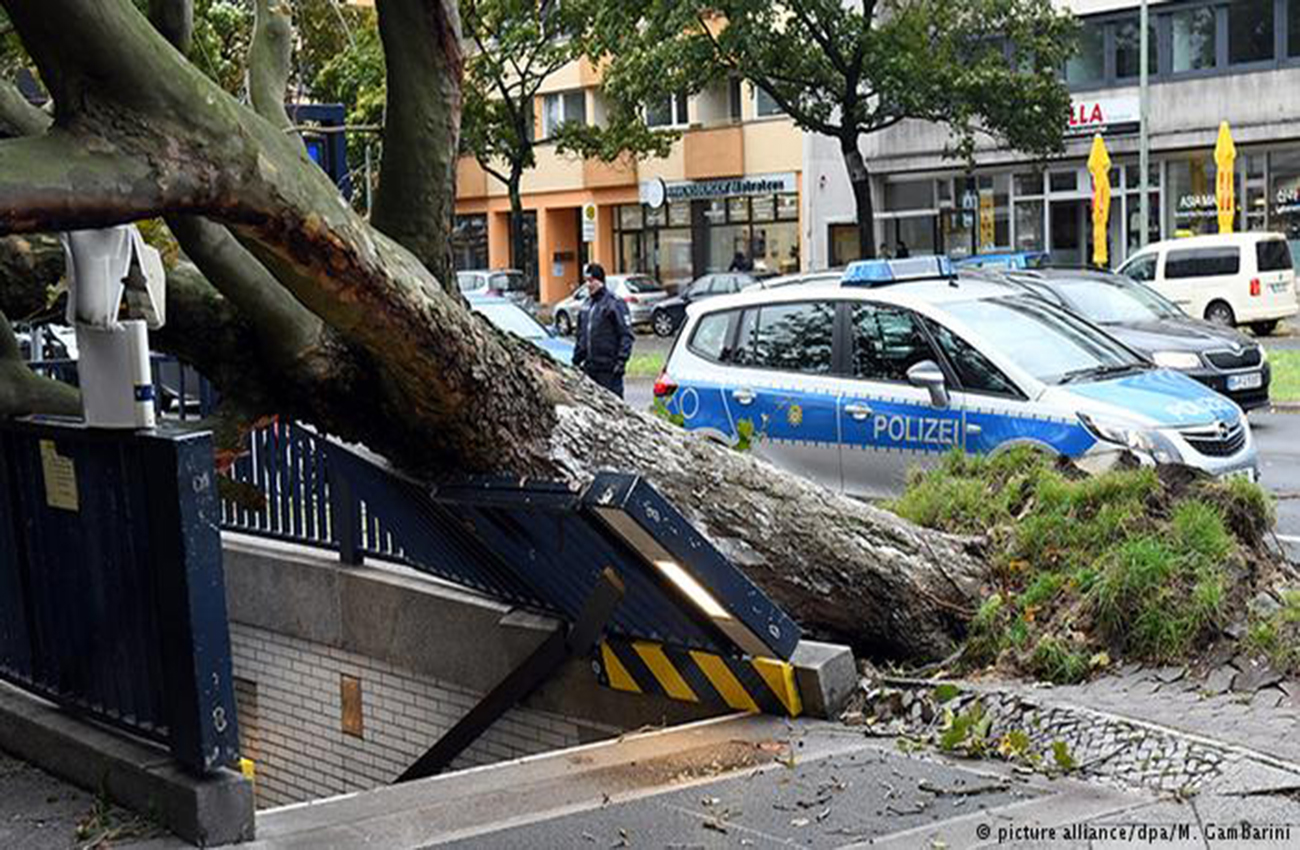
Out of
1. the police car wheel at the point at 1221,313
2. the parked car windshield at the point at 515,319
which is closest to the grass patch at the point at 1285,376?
the police car wheel at the point at 1221,313

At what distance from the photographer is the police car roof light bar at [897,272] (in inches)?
466

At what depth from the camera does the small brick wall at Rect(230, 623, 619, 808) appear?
9219mm

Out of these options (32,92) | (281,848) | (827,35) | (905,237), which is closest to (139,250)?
(281,848)

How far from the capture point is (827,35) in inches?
1497

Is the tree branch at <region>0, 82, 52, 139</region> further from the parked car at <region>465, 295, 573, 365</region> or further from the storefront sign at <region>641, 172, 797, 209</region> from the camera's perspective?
the storefront sign at <region>641, 172, 797, 209</region>

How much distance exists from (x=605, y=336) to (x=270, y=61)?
944 cm

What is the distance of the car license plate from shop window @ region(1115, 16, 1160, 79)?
86.7 ft

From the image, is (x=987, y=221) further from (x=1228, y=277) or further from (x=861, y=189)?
(x=1228, y=277)

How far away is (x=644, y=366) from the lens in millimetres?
29719

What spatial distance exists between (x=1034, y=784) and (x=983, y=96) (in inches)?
1308

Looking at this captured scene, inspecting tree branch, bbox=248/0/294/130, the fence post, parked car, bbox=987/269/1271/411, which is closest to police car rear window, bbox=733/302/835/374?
the fence post

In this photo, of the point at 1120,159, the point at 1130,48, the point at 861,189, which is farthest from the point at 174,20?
the point at 1130,48

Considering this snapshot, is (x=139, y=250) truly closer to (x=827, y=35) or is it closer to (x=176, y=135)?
(x=176, y=135)

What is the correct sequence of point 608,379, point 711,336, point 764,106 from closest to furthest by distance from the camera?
point 711,336
point 608,379
point 764,106
